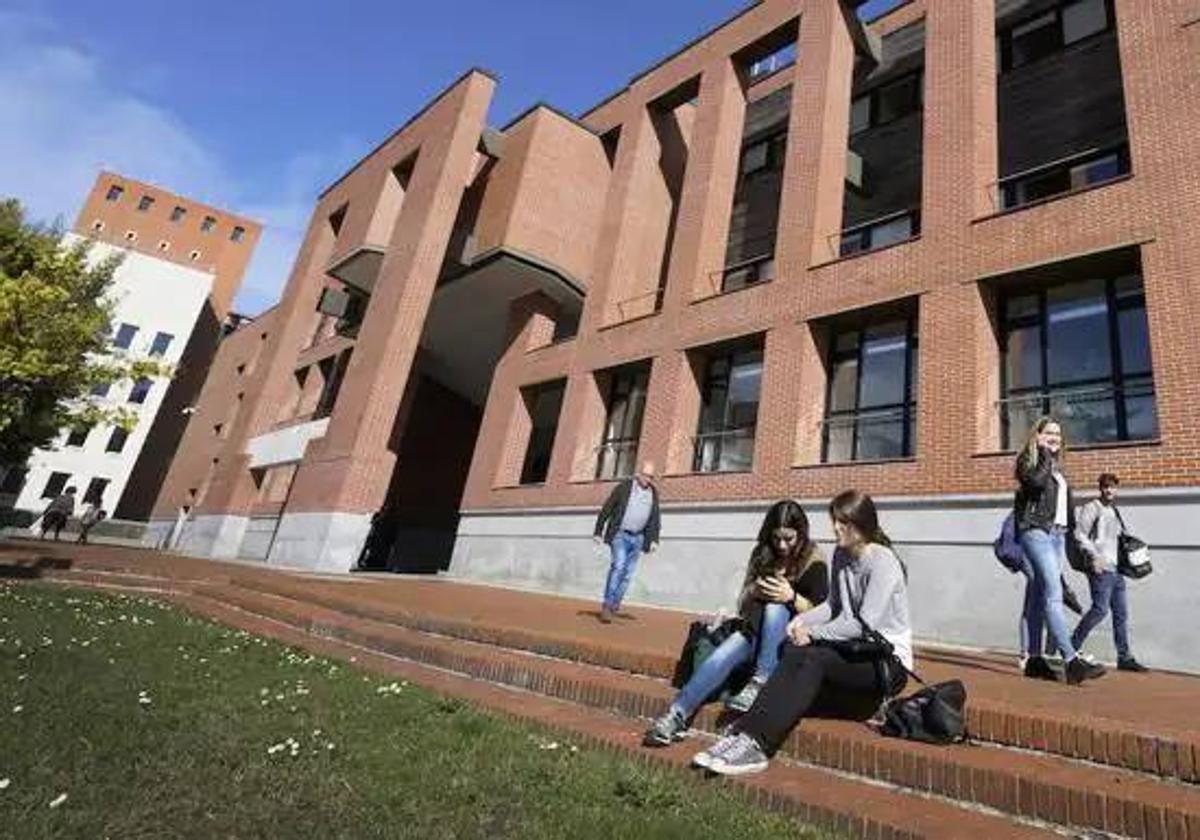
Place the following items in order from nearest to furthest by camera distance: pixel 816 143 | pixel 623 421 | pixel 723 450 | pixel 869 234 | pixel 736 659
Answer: pixel 736 659 < pixel 816 143 < pixel 723 450 < pixel 869 234 < pixel 623 421

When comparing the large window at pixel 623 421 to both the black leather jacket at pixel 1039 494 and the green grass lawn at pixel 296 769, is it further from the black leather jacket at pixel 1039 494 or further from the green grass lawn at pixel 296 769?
the green grass lawn at pixel 296 769

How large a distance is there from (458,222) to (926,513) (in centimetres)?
1677

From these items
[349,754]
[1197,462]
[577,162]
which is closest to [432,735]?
[349,754]

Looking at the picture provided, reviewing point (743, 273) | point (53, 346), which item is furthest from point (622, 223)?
point (53, 346)

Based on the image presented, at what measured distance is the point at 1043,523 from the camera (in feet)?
20.2

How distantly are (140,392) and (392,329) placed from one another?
37.1 m

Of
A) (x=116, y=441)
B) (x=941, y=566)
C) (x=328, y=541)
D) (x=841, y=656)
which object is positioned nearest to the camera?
(x=841, y=656)

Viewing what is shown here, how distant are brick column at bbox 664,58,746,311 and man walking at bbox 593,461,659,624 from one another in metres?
7.58

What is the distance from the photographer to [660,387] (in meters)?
15.9

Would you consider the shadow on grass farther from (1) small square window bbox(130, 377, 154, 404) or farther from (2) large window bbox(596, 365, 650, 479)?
(1) small square window bbox(130, 377, 154, 404)

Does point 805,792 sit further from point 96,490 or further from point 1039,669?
point 96,490

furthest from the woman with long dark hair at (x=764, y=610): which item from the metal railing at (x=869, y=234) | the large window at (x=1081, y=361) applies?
the metal railing at (x=869, y=234)

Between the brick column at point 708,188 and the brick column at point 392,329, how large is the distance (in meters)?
7.15

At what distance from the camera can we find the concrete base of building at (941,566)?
861 cm
